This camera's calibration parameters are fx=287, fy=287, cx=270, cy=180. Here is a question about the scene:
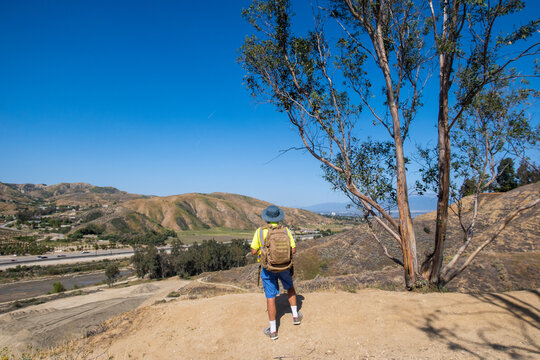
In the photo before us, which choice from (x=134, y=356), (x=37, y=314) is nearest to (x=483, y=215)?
(x=134, y=356)

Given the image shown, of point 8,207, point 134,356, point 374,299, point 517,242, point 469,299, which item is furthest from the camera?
point 8,207

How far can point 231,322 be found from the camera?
6586 millimetres

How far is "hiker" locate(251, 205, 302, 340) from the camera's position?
18.6 feet

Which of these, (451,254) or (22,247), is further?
(22,247)

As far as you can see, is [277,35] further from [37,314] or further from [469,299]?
[37,314]

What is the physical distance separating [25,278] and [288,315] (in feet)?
279

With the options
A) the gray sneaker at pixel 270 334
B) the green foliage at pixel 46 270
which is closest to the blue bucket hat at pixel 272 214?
the gray sneaker at pixel 270 334

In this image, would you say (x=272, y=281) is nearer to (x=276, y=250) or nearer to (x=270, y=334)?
(x=276, y=250)

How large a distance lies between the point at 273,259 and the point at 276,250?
0.18m

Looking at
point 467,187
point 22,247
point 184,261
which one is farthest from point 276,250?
point 22,247

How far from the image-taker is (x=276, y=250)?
5652mm

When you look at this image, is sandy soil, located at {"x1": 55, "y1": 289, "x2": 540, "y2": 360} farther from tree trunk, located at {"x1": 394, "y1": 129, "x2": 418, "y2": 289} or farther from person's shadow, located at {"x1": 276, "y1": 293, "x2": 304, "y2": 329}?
tree trunk, located at {"x1": 394, "y1": 129, "x2": 418, "y2": 289}

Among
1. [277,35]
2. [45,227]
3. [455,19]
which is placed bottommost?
[45,227]

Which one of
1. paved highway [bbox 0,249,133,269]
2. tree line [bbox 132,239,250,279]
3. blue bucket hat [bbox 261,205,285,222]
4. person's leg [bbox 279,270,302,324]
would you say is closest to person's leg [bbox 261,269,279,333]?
person's leg [bbox 279,270,302,324]
